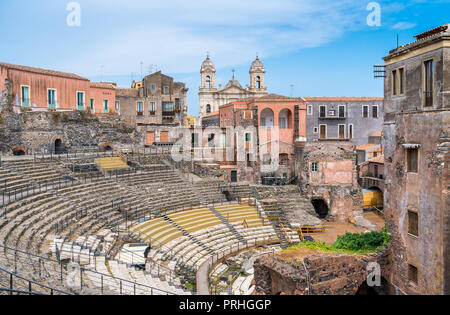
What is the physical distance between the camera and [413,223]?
1441cm

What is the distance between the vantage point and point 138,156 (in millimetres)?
31625

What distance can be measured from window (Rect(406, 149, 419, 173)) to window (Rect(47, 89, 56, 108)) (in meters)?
28.8

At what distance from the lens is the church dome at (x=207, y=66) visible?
59500 millimetres

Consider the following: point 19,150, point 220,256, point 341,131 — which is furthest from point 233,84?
point 220,256

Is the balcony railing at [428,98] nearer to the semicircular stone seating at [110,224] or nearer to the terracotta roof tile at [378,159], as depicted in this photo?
the semicircular stone seating at [110,224]

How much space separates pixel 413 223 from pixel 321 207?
17.2 metres

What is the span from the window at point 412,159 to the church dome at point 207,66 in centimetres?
4808

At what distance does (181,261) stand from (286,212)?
1074 cm

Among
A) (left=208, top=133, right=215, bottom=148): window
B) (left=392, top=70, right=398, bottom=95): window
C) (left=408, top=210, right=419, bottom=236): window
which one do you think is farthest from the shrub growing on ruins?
(left=208, top=133, right=215, bottom=148): window

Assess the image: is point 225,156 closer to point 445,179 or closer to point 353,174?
point 353,174

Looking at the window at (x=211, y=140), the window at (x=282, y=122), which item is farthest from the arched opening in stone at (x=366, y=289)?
the window at (x=211, y=140)

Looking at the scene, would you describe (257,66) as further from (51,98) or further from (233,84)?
(51,98)

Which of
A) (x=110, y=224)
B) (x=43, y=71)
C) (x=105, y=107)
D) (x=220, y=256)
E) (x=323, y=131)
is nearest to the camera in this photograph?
(x=110, y=224)
